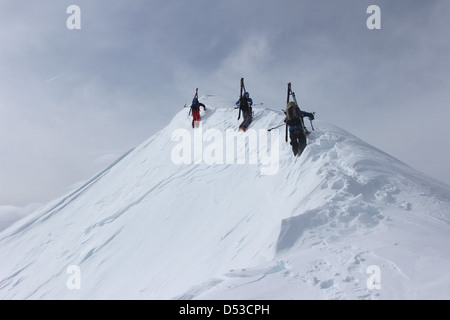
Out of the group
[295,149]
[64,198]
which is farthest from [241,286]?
[64,198]

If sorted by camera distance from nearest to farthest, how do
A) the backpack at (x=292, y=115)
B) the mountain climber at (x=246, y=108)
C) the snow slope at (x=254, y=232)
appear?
the snow slope at (x=254, y=232) → the backpack at (x=292, y=115) → the mountain climber at (x=246, y=108)

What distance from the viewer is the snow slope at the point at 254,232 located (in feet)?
12.8

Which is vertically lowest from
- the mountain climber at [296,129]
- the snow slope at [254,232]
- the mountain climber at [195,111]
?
the snow slope at [254,232]

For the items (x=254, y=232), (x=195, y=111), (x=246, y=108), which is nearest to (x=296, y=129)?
(x=254, y=232)

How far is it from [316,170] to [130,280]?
5464 millimetres

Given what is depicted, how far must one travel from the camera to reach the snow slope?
389 cm

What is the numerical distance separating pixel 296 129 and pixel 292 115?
0.56 meters

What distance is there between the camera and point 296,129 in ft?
30.4

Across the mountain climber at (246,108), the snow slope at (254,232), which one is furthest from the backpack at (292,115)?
the mountain climber at (246,108)

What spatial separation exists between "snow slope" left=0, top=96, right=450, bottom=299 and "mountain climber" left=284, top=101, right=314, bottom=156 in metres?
0.37

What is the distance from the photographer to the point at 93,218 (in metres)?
14.2

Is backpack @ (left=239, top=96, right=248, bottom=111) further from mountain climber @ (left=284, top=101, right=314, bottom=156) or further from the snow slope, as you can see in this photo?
mountain climber @ (left=284, top=101, right=314, bottom=156)

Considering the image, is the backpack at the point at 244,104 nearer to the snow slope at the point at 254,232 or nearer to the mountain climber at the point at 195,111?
the snow slope at the point at 254,232

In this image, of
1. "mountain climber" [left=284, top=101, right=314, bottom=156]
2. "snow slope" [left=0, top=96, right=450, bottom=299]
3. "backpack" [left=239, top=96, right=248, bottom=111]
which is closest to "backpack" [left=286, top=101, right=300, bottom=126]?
"mountain climber" [left=284, top=101, right=314, bottom=156]
